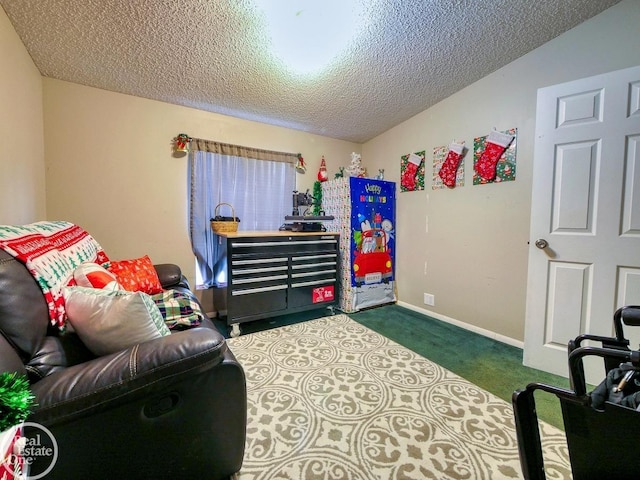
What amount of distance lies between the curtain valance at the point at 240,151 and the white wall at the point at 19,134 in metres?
1.09

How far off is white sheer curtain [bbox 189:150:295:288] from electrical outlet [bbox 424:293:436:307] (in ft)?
6.14

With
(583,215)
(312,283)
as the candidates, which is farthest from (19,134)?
(583,215)

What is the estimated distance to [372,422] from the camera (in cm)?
136

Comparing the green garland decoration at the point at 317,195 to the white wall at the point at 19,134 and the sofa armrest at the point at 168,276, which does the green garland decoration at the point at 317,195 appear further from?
the white wall at the point at 19,134

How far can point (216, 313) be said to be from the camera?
2.86 meters

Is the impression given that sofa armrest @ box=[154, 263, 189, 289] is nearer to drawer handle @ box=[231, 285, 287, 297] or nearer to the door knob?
drawer handle @ box=[231, 285, 287, 297]

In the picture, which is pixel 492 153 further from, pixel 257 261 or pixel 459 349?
pixel 257 261

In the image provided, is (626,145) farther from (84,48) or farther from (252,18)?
(84,48)

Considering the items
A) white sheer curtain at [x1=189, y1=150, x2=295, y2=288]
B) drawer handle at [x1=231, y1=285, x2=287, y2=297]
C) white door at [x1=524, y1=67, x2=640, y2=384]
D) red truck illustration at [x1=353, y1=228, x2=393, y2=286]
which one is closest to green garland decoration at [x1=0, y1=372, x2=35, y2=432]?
drawer handle at [x1=231, y1=285, x2=287, y2=297]

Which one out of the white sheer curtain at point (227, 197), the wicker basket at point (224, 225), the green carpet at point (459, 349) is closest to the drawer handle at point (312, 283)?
the green carpet at point (459, 349)

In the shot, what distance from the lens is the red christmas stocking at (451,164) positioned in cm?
255

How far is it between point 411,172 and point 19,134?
323cm

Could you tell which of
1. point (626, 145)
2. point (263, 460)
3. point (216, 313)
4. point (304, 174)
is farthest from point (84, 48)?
point (626, 145)

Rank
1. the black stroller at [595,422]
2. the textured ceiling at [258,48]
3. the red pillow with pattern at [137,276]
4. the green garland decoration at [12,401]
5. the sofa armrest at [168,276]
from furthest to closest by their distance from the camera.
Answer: the sofa armrest at [168,276]
the red pillow with pattern at [137,276]
the textured ceiling at [258,48]
the black stroller at [595,422]
the green garland decoration at [12,401]
